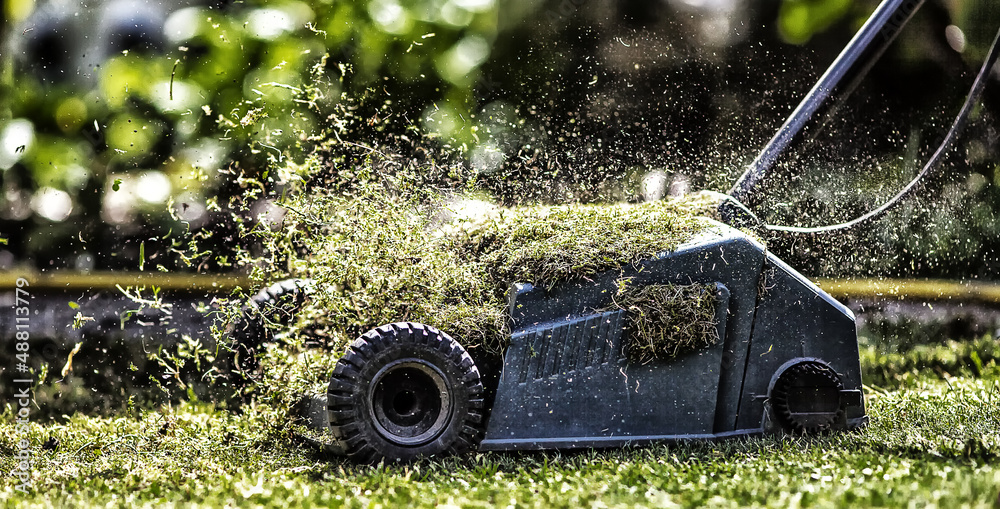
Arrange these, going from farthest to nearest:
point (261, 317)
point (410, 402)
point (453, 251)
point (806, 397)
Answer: point (261, 317)
point (453, 251)
point (806, 397)
point (410, 402)

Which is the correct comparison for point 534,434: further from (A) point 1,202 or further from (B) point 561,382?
(A) point 1,202

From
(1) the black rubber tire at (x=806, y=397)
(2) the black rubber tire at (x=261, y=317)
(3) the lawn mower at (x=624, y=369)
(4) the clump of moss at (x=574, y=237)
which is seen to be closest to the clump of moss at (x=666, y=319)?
(3) the lawn mower at (x=624, y=369)

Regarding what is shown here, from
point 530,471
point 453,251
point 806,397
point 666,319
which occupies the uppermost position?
point 453,251

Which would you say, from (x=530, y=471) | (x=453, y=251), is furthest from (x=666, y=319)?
(x=453, y=251)

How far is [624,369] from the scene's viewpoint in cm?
454

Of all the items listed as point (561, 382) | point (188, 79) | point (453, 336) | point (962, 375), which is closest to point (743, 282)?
point (561, 382)

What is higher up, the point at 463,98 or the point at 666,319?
the point at 463,98

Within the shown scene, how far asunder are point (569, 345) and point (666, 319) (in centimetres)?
51

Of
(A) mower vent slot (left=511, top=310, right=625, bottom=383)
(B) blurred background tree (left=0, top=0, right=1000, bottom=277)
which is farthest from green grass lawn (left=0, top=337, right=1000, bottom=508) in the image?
(B) blurred background tree (left=0, top=0, right=1000, bottom=277)

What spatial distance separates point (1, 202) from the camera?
877 centimetres

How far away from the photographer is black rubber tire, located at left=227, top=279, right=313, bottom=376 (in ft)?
18.9

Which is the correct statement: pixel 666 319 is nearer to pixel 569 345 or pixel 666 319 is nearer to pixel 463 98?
pixel 569 345

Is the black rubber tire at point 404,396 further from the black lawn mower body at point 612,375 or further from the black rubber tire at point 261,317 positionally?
the black rubber tire at point 261,317

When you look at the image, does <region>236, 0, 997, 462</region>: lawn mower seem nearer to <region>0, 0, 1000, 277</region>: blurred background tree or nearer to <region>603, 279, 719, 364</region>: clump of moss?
<region>603, 279, 719, 364</region>: clump of moss
